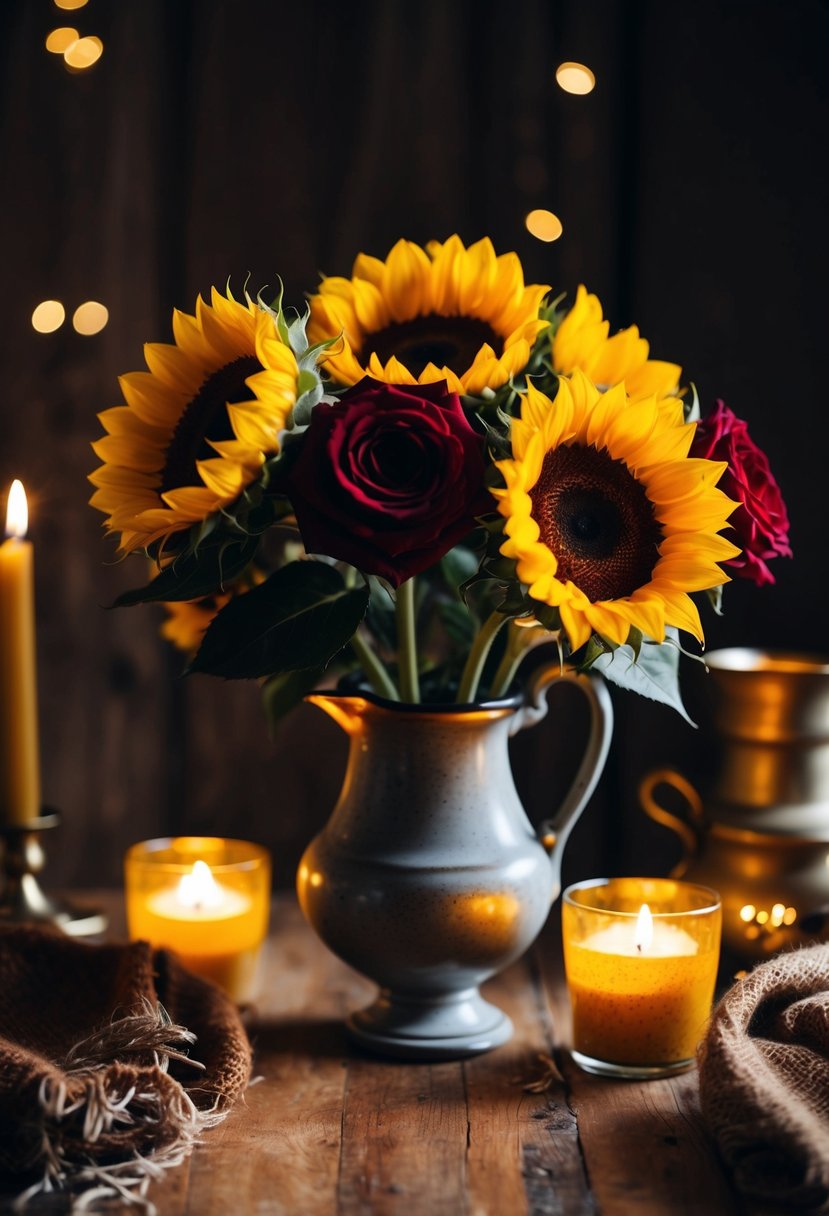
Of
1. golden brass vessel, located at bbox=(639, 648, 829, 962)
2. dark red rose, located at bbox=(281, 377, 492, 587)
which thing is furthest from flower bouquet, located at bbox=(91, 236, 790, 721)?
golden brass vessel, located at bbox=(639, 648, 829, 962)

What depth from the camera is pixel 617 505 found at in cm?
76

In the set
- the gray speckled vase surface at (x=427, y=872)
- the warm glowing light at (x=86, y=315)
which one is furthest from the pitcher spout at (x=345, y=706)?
the warm glowing light at (x=86, y=315)

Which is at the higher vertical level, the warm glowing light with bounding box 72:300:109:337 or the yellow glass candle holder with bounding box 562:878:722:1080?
the warm glowing light with bounding box 72:300:109:337

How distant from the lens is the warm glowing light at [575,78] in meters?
1.14

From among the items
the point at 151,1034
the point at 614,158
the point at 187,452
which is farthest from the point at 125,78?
the point at 151,1034

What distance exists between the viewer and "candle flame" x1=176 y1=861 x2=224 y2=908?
96 cm

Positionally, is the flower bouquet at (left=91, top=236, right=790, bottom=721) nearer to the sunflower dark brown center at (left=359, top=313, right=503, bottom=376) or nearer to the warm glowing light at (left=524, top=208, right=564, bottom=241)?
the sunflower dark brown center at (left=359, top=313, right=503, bottom=376)

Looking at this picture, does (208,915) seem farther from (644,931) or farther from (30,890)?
(644,931)

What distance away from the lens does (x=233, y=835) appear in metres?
1.23

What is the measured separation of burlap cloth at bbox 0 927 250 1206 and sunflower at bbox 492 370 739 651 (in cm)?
34

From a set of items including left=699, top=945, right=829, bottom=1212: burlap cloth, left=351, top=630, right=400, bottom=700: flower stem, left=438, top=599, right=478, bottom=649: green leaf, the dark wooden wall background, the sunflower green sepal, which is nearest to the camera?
left=699, top=945, right=829, bottom=1212: burlap cloth

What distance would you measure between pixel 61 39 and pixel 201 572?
63 cm

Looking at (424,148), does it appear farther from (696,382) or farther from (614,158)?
(696,382)

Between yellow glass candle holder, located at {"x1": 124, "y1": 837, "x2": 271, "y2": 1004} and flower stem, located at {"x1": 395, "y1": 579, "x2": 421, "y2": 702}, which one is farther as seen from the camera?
yellow glass candle holder, located at {"x1": 124, "y1": 837, "x2": 271, "y2": 1004}
